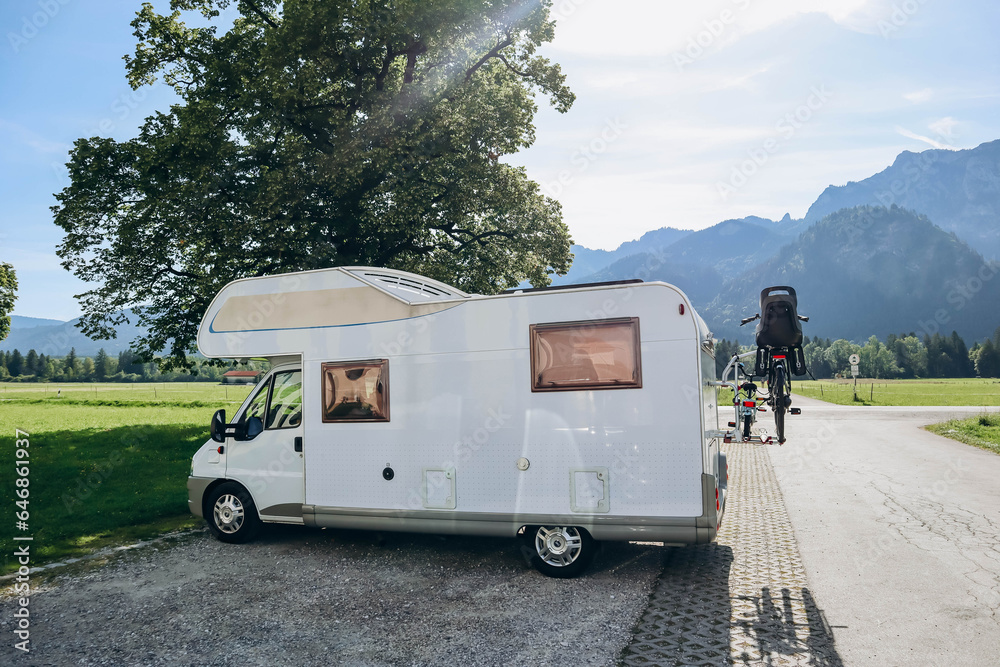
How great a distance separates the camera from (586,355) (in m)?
6.49

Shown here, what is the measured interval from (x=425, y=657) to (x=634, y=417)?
9.31ft

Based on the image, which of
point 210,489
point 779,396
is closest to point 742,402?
point 779,396

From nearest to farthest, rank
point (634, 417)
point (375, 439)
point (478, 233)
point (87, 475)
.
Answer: point (634, 417)
point (375, 439)
point (87, 475)
point (478, 233)

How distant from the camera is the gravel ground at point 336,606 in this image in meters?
4.89

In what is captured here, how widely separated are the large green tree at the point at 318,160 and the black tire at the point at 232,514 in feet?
32.7

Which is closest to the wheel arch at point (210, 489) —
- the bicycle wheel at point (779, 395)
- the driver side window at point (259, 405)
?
the driver side window at point (259, 405)

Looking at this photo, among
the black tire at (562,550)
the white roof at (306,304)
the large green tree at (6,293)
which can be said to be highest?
the large green tree at (6,293)

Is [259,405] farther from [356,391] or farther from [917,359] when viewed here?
[917,359]

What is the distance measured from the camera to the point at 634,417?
20.6 feet

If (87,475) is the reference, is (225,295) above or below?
above

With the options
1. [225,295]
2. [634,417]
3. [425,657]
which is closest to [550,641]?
[425,657]

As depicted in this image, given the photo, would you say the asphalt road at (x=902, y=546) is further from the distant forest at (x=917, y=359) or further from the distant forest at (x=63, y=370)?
the distant forest at (x=63, y=370)

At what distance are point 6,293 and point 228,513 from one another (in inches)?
1725

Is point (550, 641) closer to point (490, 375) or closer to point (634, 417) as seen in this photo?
point (634, 417)
